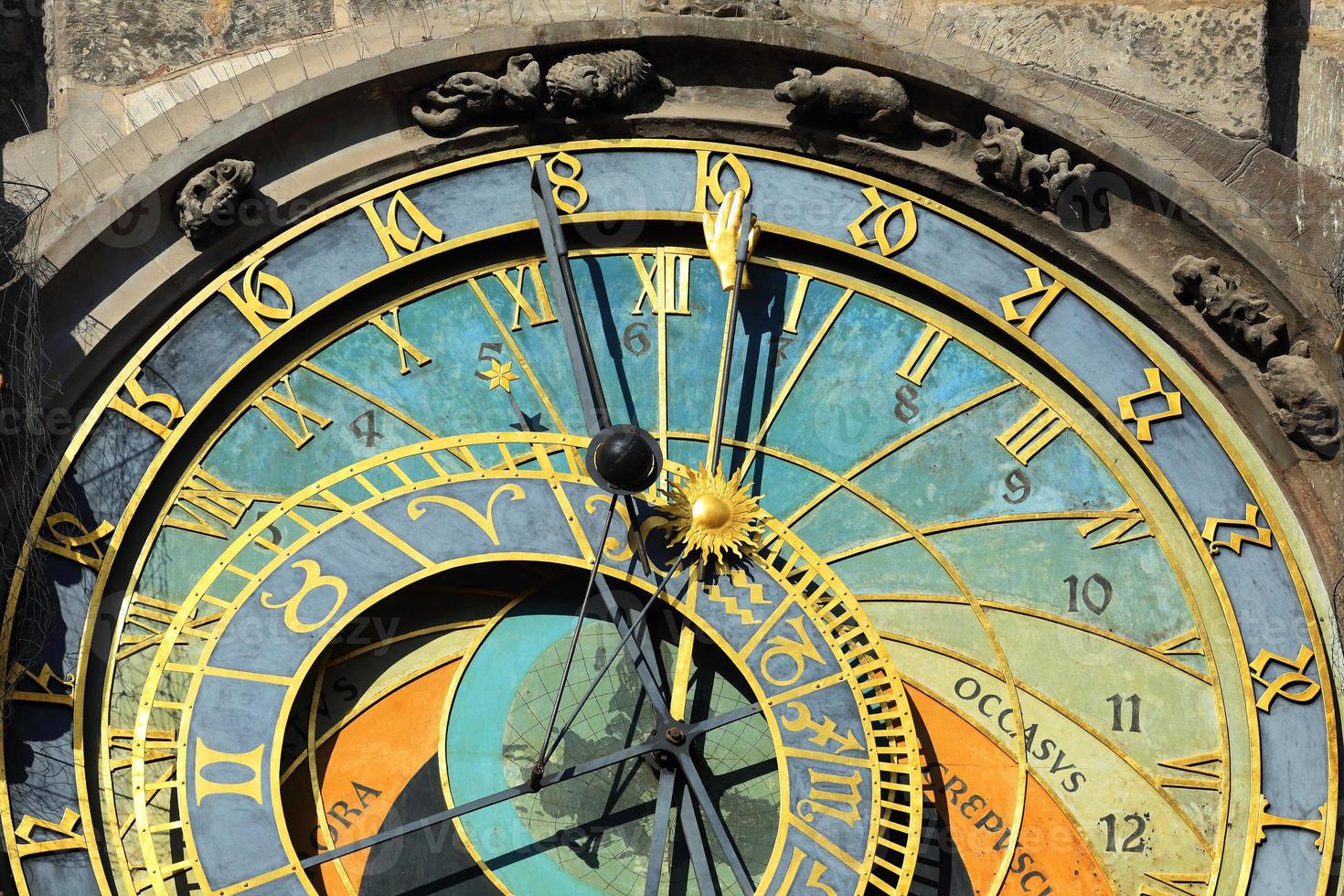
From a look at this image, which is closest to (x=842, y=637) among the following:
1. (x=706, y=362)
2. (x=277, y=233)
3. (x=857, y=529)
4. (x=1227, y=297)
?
(x=857, y=529)

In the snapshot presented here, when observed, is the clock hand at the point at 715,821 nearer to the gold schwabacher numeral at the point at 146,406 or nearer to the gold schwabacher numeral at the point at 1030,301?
the gold schwabacher numeral at the point at 1030,301

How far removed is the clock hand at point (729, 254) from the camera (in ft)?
25.5

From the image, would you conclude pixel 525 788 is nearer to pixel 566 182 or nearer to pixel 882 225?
Answer: pixel 566 182

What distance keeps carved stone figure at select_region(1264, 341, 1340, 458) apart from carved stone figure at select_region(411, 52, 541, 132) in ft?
7.92

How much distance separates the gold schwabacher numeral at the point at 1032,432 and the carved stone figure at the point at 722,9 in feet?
4.81

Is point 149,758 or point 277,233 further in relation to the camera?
point 277,233

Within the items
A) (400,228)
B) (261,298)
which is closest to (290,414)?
(261,298)

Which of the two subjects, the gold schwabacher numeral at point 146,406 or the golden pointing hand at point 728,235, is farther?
the golden pointing hand at point 728,235

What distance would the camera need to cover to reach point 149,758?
726 cm

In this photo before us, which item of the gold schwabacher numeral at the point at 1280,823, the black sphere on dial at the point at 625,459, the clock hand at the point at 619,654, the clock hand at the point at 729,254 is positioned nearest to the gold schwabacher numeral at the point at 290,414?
the black sphere on dial at the point at 625,459

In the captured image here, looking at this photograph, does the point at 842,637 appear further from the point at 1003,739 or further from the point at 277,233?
the point at 277,233

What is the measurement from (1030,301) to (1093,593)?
3.07 feet

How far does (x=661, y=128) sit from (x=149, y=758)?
2501mm

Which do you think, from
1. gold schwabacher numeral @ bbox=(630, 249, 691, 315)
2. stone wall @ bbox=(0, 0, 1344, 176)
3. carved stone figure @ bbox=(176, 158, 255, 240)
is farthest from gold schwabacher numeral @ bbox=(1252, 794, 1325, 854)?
carved stone figure @ bbox=(176, 158, 255, 240)
